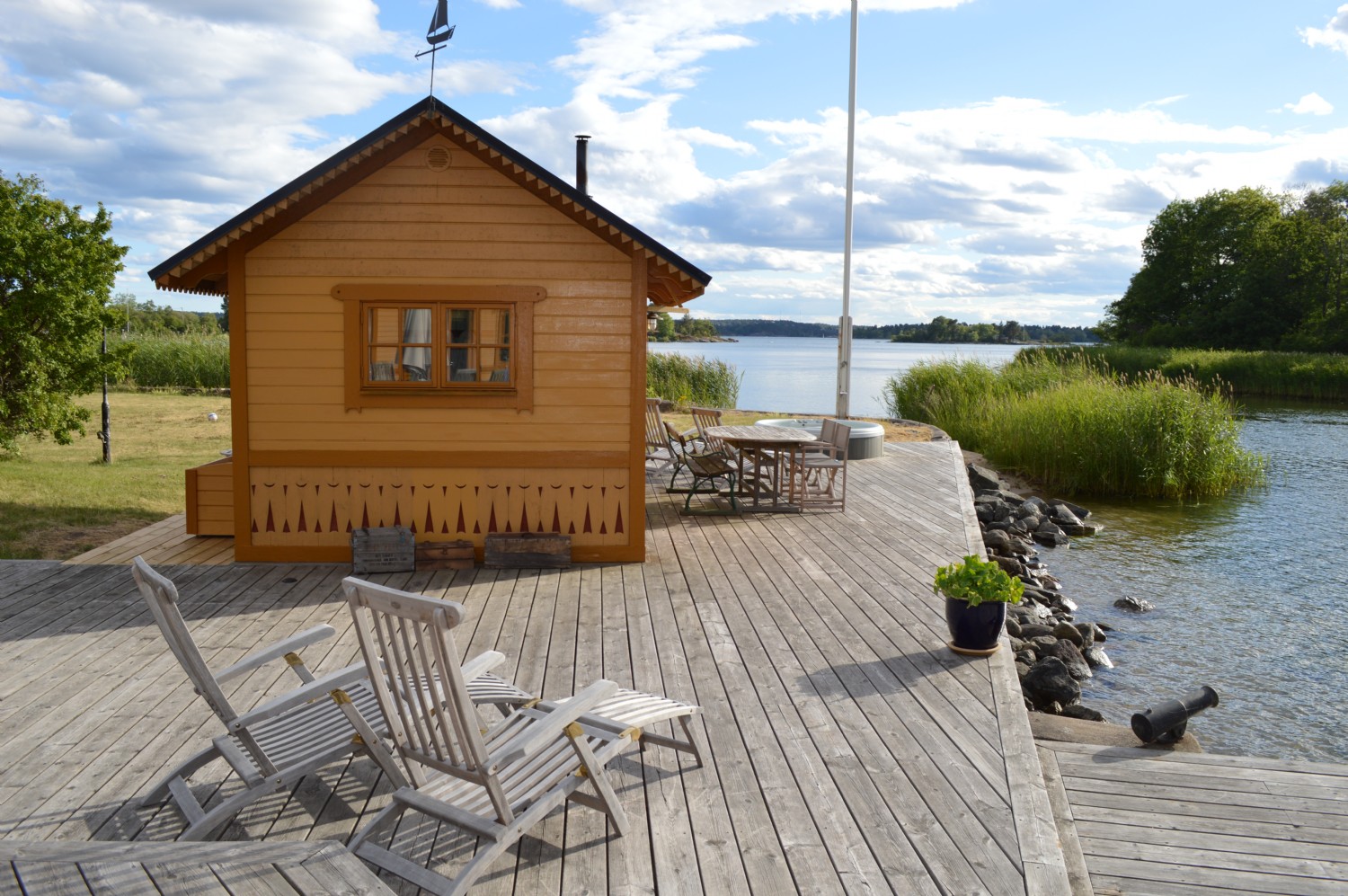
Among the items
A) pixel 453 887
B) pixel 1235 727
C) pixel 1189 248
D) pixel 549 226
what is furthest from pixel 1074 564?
pixel 1189 248

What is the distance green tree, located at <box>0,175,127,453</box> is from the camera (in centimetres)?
1209

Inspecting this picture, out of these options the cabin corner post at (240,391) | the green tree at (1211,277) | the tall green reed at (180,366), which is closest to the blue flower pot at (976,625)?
the cabin corner post at (240,391)

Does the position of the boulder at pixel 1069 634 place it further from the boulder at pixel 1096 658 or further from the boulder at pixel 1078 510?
the boulder at pixel 1078 510

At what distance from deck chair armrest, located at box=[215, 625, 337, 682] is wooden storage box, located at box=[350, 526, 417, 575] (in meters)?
3.49

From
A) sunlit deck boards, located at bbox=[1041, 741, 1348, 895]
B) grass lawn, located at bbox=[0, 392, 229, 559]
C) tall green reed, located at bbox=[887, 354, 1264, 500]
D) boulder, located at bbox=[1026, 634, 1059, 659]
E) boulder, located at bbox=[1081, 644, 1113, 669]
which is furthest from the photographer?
tall green reed, located at bbox=[887, 354, 1264, 500]

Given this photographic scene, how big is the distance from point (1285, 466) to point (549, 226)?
17433 mm

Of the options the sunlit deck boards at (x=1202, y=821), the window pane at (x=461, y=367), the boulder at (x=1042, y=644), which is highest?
the window pane at (x=461, y=367)

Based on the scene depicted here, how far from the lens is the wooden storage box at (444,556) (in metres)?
7.46

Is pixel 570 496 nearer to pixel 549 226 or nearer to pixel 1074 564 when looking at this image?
pixel 549 226

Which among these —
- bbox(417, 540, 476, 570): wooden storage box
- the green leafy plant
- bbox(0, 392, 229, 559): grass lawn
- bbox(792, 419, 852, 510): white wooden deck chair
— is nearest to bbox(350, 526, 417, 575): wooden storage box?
bbox(417, 540, 476, 570): wooden storage box

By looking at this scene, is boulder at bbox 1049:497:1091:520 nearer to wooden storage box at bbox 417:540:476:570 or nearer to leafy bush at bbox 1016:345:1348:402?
wooden storage box at bbox 417:540:476:570

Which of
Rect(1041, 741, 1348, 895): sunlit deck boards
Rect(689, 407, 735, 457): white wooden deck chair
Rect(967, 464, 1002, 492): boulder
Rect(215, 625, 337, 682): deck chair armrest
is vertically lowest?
Rect(1041, 741, 1348, 895): sunlit deck boards

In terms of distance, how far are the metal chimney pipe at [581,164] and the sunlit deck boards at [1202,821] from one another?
6940 mm

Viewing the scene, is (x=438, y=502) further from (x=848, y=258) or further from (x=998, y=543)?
(x=848, y=258)
